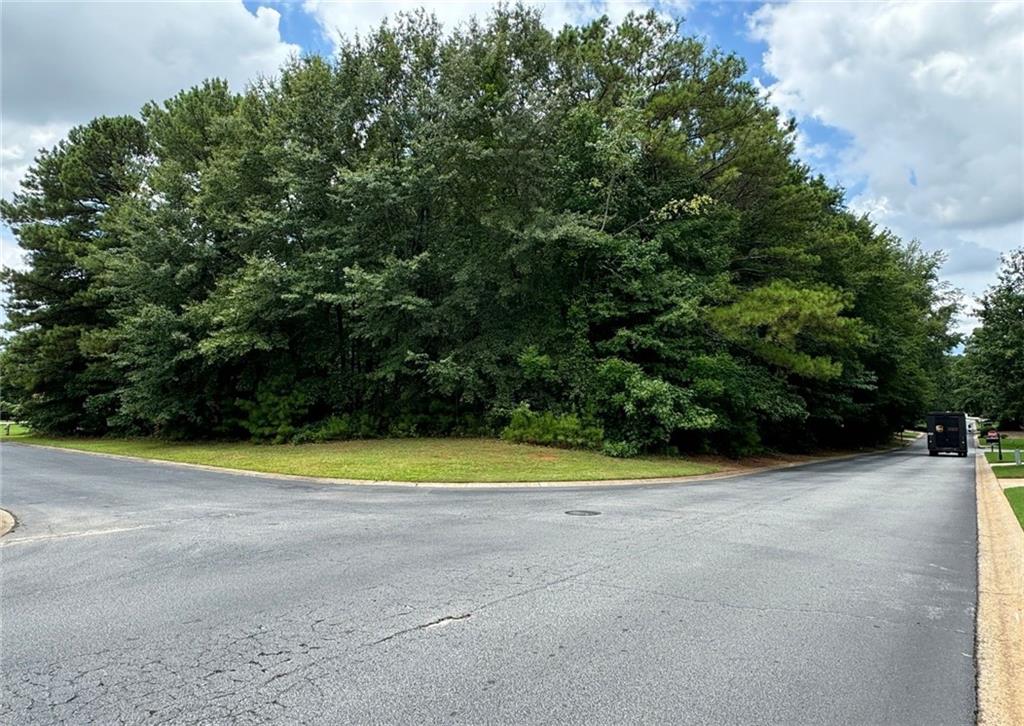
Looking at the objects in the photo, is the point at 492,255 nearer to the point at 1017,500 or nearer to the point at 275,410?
the point at 275,410

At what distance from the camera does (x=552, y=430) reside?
20734 mm

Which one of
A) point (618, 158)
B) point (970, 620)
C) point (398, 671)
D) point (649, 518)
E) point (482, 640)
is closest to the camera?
point (398, 671)

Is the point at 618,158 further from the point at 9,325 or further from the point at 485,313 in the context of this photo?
the point at 9,325

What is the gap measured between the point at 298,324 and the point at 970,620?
78.2 ft

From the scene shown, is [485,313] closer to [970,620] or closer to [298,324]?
[298,324]

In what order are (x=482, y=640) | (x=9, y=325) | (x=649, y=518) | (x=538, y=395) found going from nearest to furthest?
(x=482, y=640) → (x=649, y=518) → (x=538, y=395) → (x=9, y=325)

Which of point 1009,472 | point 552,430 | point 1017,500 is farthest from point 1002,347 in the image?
point 552,430

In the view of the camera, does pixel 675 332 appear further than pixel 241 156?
No

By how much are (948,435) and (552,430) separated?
27831 millimetres

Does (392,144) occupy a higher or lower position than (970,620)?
higher

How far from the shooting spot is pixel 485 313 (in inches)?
905

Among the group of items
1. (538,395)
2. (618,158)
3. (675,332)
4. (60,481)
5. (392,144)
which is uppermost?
(392,144)

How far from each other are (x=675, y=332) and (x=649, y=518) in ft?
41.6

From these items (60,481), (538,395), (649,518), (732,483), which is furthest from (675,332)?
(60,481)
